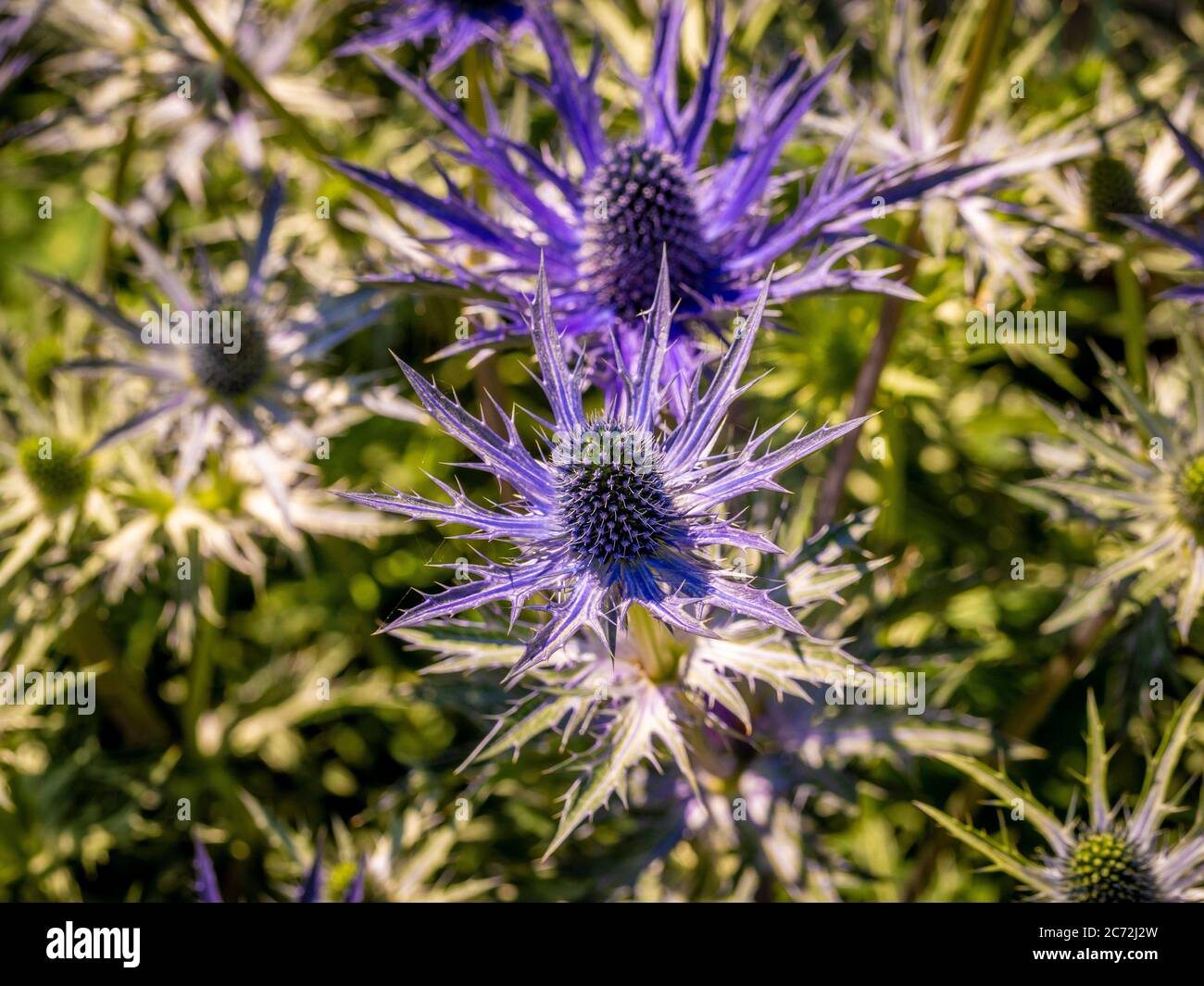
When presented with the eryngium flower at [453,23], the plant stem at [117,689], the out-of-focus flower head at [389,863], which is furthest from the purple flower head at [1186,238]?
the plant stem at [117,689]

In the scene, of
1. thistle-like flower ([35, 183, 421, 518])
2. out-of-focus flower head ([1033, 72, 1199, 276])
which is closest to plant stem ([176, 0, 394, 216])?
thistle-like flower ([35, 183, 421, 518])

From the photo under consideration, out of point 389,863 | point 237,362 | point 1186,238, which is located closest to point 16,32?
point 237,362

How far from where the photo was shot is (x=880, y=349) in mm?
1930

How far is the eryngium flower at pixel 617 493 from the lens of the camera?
1.24 metres

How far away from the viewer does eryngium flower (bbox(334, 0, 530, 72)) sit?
1.82m

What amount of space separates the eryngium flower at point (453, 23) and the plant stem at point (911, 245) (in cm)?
84

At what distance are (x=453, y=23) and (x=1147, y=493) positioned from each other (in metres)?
1.48

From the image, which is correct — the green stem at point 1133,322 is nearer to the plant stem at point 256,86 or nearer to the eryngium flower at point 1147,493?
the eryngium flower at point 1147,493

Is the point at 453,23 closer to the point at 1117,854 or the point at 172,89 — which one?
the point at 172,89

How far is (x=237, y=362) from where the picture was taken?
1908 millimetres

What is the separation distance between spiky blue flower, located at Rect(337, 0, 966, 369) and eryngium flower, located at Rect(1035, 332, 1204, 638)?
496 millimetres
